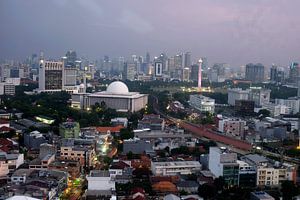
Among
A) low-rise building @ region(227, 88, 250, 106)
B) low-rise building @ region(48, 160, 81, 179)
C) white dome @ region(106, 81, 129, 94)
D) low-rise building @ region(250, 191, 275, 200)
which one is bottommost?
low-rise building @ region(250, 191, 275, 200)

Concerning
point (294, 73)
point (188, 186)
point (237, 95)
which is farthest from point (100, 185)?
point (294, 73)

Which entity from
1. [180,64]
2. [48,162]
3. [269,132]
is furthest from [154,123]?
[180,64]

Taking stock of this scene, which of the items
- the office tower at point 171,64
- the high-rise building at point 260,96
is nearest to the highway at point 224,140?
the high-rise building at point 260,96

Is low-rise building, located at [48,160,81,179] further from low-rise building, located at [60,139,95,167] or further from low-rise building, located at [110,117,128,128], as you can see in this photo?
low-rise building, located at [110,117,128,128]

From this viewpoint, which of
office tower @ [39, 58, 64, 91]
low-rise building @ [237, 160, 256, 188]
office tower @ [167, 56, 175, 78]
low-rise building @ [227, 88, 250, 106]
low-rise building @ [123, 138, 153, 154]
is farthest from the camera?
office tower @ [167, 56, 175, 78]

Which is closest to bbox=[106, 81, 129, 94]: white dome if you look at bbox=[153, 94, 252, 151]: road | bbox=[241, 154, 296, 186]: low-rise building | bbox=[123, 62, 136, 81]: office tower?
bbox=[153, 94, 252, 151]: road

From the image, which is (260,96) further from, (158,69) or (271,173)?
(158,69)
